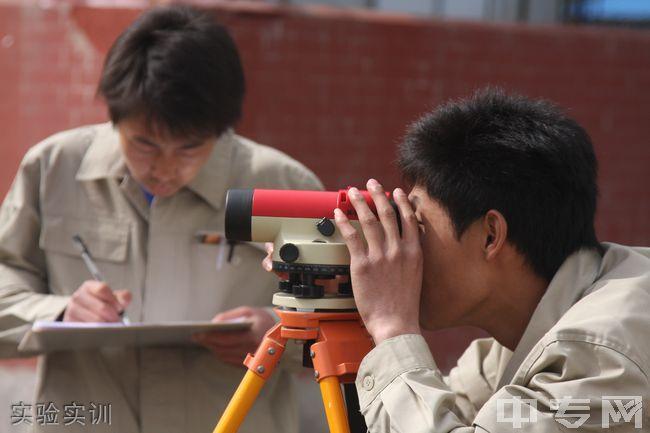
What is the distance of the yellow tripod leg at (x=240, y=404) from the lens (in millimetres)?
1877

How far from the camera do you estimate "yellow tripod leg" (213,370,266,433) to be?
1.88 meters

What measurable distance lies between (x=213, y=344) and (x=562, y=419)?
1044 millimetres

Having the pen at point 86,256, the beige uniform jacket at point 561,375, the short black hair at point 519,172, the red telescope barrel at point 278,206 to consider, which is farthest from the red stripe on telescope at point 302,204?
the pen at point 86,256

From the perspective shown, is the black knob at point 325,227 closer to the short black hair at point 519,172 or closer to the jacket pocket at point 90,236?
the short black hair at point 519,172

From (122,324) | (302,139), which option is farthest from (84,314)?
(302,139)

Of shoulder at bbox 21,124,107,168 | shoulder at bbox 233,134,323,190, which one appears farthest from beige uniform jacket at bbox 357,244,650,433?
shoulder at bbox 21,124,107,168

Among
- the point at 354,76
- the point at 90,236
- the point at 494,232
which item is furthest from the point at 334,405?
the point at 354,76

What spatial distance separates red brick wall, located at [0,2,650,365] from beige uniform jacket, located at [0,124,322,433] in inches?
69.6

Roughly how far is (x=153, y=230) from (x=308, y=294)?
2.81ft

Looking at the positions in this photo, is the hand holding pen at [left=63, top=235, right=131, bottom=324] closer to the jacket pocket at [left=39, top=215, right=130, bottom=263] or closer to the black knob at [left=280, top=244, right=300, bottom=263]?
the jacket pocket at [left=39, top=215, right=130, bottom=263]

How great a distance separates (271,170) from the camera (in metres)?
2.70

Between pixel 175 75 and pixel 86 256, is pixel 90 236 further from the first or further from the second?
pixel 175 75

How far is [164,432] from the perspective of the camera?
2.51m

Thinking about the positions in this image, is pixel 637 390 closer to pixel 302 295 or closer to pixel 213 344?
pixel 302 295
